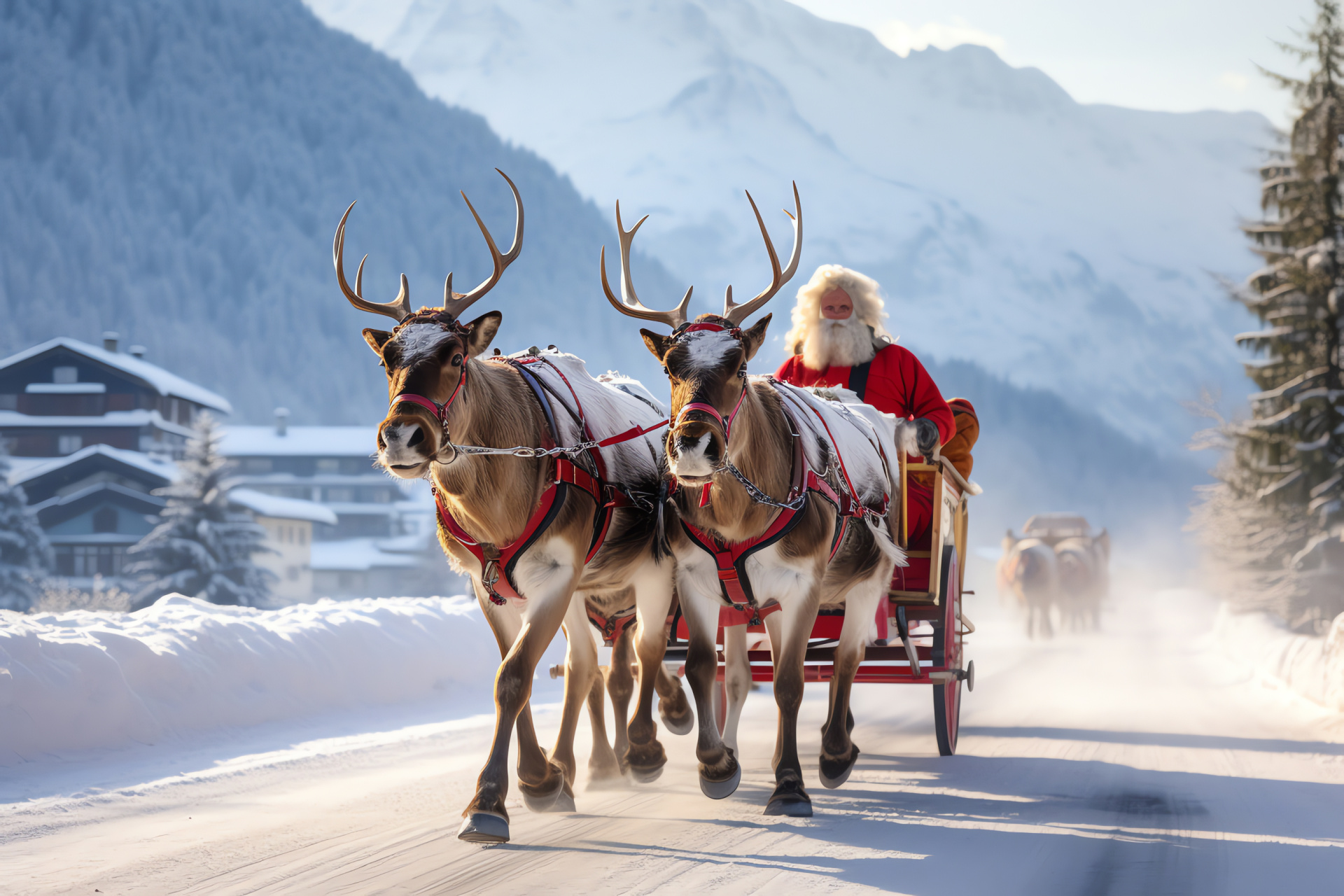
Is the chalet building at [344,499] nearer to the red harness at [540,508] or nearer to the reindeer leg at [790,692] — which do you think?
the red harness at [540,508]

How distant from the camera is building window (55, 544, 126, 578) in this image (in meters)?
52.9

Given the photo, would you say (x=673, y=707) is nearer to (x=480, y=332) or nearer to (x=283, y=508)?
(x=480, y=332)

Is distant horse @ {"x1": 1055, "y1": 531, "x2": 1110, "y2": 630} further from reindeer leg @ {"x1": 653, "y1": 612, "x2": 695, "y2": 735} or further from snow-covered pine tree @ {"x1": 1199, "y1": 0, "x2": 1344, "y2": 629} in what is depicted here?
reindeer leg @ {"x1": 653, "y1": 612, "x2": 695, "y2": 735}

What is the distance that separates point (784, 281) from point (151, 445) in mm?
55092

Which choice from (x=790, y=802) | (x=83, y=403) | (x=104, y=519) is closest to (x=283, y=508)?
(x=104, y=519)

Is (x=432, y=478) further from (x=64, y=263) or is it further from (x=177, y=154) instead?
(x=177, y=154)

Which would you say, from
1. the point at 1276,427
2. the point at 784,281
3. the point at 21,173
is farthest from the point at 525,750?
the point at 21,173

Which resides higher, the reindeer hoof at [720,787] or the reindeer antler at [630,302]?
the reindeer antler at [630,302]

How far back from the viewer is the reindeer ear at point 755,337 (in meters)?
5.98

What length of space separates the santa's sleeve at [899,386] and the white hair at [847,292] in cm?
19

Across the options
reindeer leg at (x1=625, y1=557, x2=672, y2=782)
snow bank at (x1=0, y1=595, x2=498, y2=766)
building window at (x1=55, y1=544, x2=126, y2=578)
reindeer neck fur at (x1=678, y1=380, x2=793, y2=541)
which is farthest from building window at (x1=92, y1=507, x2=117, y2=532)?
reindeer neck fur at (x1=678, y1=380, x2=793, y2=541)

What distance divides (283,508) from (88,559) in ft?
33.6

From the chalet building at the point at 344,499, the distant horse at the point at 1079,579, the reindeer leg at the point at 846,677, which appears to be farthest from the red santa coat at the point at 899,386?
the chalet building at the point at 344,499

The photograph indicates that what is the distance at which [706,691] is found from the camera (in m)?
6.31
